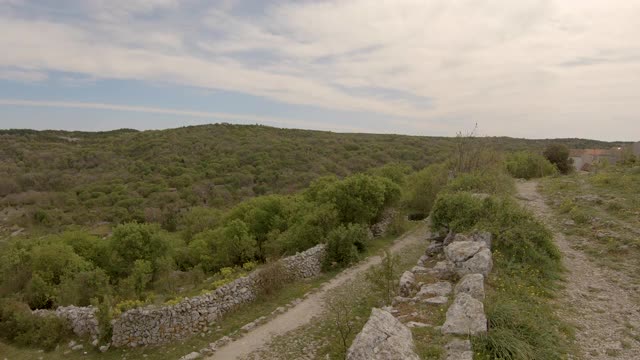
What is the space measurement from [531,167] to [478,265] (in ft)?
107

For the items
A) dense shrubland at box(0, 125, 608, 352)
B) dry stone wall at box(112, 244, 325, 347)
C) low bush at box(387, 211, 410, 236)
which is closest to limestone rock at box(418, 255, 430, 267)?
dense shrubland at box(0, 125, 608, 352)

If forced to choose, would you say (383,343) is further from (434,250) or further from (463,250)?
(434,250)

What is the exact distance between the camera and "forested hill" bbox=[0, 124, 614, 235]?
52.6 meters

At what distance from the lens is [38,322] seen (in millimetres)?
14906

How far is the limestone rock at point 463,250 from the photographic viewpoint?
40.2ft

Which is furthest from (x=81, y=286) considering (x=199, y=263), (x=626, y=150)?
(x=626, y=150)

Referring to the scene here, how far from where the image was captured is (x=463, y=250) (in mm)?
12570

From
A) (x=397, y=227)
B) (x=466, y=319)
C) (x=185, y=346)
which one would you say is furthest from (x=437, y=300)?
(x=397, y=227)

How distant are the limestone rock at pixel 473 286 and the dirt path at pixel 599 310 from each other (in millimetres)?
1919

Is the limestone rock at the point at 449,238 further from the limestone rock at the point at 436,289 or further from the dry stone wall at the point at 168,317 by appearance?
the dry stone wall at the point at 168,317

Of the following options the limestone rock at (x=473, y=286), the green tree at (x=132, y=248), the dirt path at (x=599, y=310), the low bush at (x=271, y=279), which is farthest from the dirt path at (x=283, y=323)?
the green tree at (x=132, y=248)

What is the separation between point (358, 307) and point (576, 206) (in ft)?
42.6

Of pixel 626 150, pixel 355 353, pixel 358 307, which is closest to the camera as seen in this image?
pixel 355 353

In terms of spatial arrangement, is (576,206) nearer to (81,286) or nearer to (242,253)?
(242,253)
